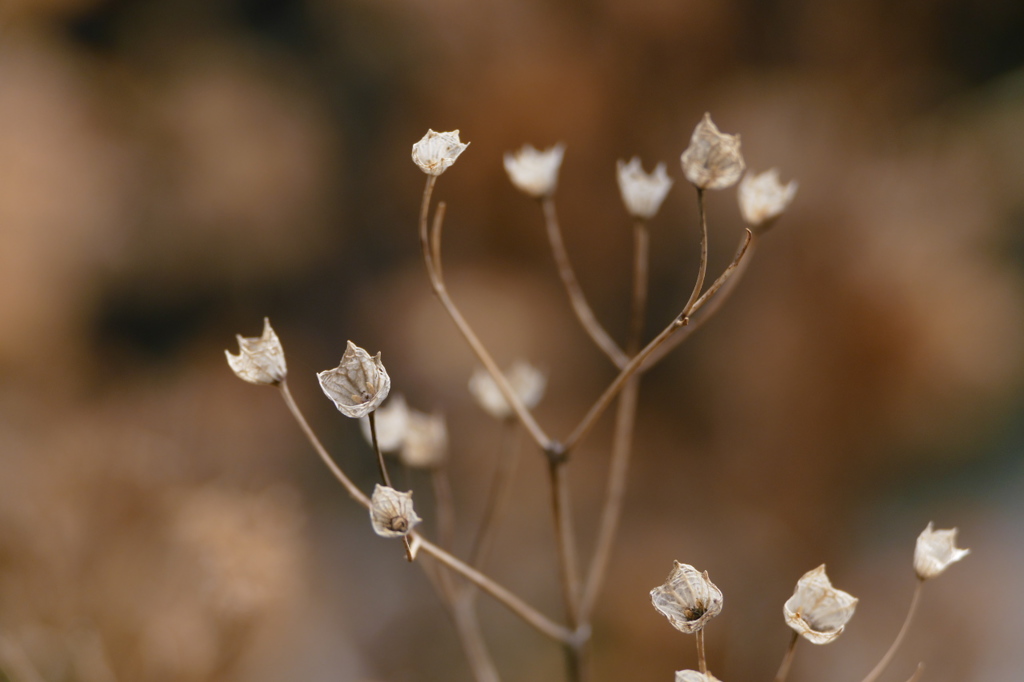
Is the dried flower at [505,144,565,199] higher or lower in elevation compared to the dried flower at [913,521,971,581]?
higher

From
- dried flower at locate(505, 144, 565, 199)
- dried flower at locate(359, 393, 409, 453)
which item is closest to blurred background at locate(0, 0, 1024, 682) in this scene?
dried flower at locate(359, 393, 409, 453)

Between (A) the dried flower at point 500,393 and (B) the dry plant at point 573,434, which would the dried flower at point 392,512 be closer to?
(B) the dry plant at point 573,434

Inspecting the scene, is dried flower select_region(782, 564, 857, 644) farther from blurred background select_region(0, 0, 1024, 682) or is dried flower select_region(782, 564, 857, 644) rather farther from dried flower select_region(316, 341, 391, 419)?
blurred background select_region(0, 0, 1024, 682)

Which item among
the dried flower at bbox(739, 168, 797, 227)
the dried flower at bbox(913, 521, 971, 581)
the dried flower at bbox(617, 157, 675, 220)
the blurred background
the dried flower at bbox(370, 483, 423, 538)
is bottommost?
the dried flower at bbox(370, 483, 423, 538)

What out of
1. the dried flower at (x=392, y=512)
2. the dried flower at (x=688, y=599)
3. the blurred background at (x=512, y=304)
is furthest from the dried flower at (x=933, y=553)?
the blurred background at (x=512, y=304)

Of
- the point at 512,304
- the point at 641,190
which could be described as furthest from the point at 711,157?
the point at 512,304

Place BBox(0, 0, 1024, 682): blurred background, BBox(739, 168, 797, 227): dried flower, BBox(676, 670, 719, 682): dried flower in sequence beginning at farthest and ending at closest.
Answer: BBox(0, 0, 1024, 682): blurred background < BBox(739, 168, 797, 227): dried flower < BBox(676, 670, 719, 682): dried flower

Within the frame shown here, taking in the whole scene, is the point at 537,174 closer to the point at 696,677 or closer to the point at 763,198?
the point at 763,198
